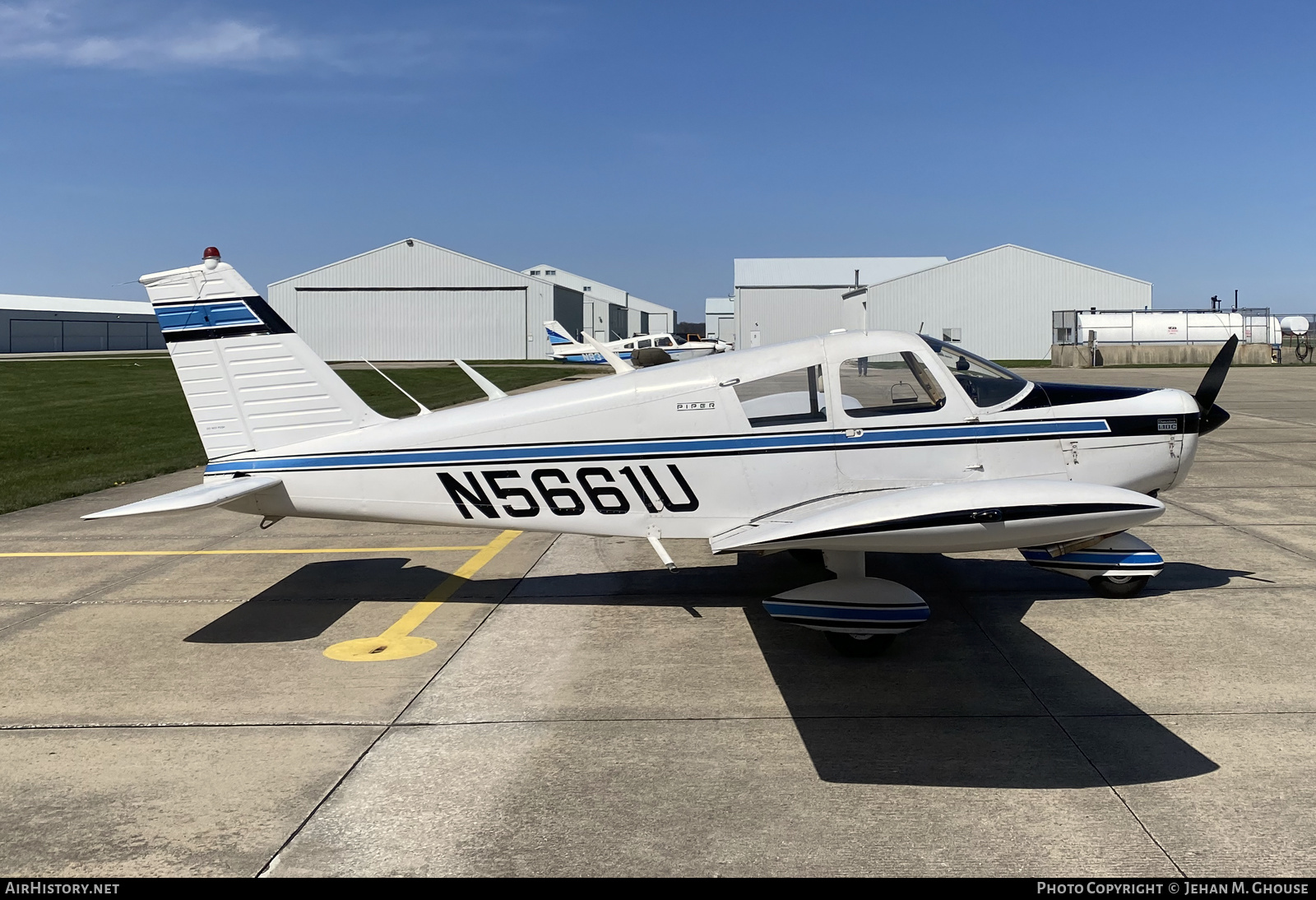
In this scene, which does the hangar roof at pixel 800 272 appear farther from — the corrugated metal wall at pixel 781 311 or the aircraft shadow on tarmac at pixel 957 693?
the aircraft shadow on tarmac at pixel 957 693

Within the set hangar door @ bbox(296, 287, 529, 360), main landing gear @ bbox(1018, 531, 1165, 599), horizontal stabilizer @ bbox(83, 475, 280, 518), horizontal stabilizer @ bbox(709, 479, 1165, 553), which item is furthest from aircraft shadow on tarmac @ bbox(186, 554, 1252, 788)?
hangar door @ bbox(296, 287, 529, 360)

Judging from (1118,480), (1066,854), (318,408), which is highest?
(318,408)

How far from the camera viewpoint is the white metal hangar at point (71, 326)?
91.8 m

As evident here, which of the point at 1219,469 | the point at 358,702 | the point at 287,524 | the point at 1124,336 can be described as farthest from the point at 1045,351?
Result: the point at 358,702

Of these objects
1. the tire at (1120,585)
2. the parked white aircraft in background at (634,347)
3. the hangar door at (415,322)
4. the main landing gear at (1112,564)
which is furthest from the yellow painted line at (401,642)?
the hangar door at (415,322)

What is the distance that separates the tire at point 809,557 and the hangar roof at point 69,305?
98.6 meters

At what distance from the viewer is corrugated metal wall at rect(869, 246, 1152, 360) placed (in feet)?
201

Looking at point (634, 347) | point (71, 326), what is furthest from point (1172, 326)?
point (71, 326)

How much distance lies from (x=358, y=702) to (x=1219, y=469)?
40.8 feet

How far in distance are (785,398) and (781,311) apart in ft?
198

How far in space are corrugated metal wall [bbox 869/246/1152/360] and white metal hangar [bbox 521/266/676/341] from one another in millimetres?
20140

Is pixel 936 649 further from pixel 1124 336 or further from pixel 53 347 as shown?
pixel 53 347

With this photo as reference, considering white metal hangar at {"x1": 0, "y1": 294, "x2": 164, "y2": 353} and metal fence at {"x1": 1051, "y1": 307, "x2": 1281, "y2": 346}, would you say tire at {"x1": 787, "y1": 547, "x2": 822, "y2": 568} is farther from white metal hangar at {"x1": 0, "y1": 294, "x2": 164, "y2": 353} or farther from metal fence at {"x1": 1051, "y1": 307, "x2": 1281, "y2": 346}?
white metal hangar at {"x1": 0, "y1": 294, "x2": 164, "y2": 353}

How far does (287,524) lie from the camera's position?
1155 cm
